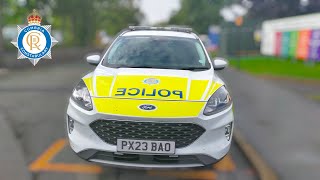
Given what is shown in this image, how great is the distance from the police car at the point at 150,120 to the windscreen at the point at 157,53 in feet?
1.82

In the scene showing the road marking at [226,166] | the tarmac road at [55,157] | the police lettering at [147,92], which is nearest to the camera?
the police lettering at [147,92]

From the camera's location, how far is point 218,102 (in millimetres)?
3896

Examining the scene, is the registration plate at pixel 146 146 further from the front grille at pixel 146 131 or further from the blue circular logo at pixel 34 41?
the blue circular logo at pixel 34 41

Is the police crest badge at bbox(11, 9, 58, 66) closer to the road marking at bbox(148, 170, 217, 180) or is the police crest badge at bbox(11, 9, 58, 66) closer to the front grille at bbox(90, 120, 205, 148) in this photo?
the front grille at bbox(90, 120, 205, 148)

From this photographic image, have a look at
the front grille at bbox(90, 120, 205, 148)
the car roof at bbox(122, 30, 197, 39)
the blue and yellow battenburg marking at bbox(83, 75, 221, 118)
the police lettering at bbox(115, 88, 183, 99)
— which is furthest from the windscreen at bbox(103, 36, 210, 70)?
the front grille at bbox(90, 120, 205, 148)

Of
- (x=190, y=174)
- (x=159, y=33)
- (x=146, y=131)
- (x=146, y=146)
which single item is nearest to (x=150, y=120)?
(x=146, y=131)

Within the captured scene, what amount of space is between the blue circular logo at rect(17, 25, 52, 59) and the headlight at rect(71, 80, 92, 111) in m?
1.28

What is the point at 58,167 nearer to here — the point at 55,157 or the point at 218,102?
the point at 55,157

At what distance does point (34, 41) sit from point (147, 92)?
2.19m

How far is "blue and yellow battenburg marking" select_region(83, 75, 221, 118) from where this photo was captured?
354 cm

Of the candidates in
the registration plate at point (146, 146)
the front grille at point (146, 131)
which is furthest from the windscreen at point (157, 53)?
the registration plate at point (146, 146)

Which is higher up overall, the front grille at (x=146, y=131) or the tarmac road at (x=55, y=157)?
the front grille at (x=146, y=131)

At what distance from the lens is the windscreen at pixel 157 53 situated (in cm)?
475

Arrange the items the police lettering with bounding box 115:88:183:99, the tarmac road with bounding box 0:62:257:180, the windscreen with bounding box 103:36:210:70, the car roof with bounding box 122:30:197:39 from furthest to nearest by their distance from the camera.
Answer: the car roof with bounding box 122:30:197:39
the windscreen with bounding box 103:36:210:70
the tarmac road with bounding box 0:62:257:180
the police lettering with bounding box 115:88:183:99
